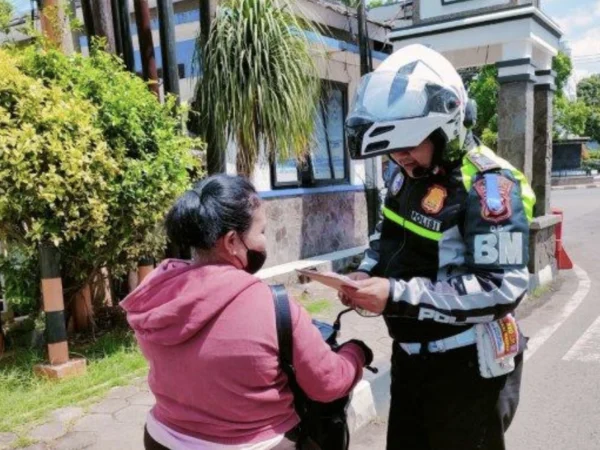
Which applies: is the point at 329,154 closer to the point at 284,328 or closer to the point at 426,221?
the point at 426,221

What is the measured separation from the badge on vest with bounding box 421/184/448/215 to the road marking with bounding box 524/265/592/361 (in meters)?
3.54

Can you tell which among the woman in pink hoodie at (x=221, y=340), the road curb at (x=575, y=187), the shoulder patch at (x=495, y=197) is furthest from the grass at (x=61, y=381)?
the road curb at (x=575, y=187)

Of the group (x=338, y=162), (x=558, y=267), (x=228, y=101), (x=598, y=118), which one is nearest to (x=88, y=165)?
(x=228, y=101)

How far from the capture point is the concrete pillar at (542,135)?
7685mm

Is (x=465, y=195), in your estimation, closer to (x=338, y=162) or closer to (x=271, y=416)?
(x=271, y=416)

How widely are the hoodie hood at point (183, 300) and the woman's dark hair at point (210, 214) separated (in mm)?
83

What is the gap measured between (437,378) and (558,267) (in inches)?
283

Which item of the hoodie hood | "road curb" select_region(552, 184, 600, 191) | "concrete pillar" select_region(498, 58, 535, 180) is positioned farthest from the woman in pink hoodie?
"road curb" select_region(552, 184, 600, 191)

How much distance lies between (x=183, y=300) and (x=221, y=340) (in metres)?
0.14

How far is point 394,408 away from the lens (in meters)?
2.03

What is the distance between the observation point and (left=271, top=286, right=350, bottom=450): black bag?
1.54 m

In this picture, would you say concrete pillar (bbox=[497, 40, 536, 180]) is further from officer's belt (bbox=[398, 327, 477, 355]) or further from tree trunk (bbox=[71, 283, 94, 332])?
officer's belt (bbox=[398, 327, 477, 355])

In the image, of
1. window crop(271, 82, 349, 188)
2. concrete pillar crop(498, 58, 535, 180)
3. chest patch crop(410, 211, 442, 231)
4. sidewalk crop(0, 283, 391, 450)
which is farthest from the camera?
window crop(271, 82, 349, 188)

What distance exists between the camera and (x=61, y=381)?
155 inches
